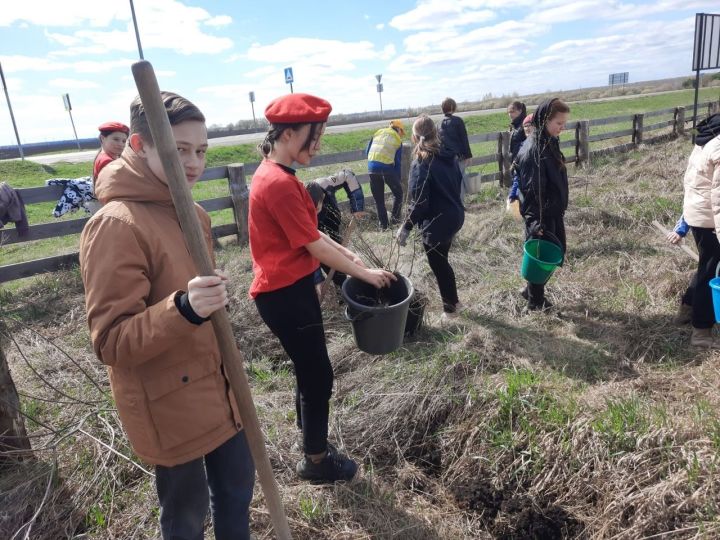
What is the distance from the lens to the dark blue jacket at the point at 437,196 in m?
4.00

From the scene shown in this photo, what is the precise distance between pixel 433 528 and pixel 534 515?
46 centimetres

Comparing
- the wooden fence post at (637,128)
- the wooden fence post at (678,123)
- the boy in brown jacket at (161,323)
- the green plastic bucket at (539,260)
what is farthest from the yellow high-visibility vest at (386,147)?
the wooden fence post at (678,123)

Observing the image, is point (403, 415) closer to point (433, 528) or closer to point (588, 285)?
point (433, 528)

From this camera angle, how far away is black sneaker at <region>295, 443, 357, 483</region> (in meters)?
2.46

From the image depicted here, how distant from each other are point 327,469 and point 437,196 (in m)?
2.37

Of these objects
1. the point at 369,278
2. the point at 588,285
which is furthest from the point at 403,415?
the point at 588,285

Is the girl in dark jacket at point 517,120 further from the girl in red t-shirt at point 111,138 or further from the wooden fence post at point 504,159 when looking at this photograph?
the girl in red t-shirt at point 111,138

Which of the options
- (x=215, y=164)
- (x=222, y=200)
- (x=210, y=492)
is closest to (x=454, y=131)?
(x=222, y=200)

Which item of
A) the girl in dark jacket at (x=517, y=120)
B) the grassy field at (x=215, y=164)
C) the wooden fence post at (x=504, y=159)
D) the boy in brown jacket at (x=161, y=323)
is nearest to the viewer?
the boy in brown jacket at (x=161, y=323)

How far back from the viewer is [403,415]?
9.36ft

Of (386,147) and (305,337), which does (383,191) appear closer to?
(386,147)

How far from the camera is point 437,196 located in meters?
4.06

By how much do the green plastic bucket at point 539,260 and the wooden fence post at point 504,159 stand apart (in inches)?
221

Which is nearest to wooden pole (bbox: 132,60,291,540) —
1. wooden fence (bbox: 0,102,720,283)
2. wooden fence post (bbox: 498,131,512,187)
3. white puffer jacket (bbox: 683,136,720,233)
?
white puffer jacket (bbox: 683,136,720,233)
